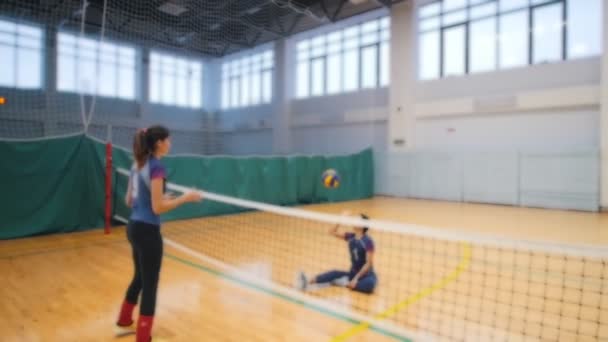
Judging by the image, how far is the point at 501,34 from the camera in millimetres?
15570

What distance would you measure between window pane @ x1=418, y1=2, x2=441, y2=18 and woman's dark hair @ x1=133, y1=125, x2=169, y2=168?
1754 centimetres

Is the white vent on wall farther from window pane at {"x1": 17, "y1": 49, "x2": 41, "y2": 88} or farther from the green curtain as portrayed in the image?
window pane at {"x1": 17, "y1": 49, "x2": 41, "y2": 88}

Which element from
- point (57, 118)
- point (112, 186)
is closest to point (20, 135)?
point (57, 118)

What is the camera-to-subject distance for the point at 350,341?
3369 mm

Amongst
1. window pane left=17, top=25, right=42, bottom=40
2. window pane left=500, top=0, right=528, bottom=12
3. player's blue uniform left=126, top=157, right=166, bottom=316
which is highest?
window pane left=500, top=0, right=528, bottom=12

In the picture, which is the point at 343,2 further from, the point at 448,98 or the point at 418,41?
the point at 448,98

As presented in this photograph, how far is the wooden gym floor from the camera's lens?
3.60m

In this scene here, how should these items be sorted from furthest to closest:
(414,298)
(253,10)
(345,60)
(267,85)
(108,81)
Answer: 1. (267,85)
2. (108,81)
3. (345,60)
4. (253,10)
5. (414,298)

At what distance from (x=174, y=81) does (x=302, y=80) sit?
27.9 ft

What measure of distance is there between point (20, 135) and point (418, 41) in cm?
2076

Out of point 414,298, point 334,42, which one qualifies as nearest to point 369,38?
point 334,42

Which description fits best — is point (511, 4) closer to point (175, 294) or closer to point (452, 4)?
point (452, 4)

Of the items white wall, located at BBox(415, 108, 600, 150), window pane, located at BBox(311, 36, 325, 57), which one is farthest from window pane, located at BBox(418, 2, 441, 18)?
window pane, located at BBox(311, 36, 325, 57)

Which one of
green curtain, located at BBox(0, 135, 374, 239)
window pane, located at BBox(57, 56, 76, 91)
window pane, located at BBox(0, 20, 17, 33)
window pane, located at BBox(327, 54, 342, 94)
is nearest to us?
green curtain, located at BBox(0, 135, 374, 239)
